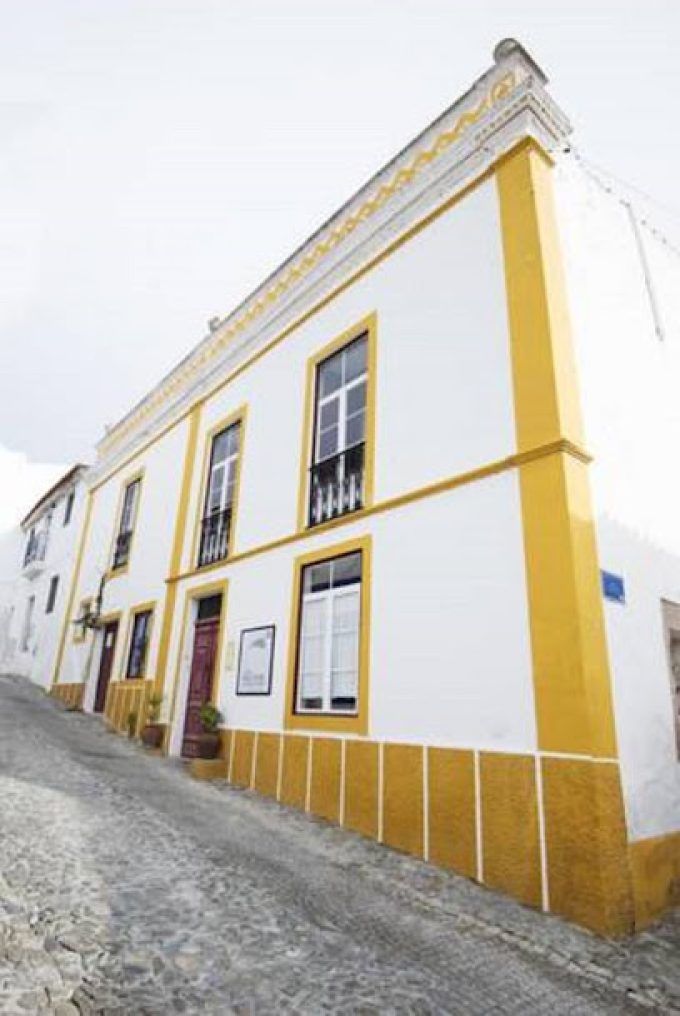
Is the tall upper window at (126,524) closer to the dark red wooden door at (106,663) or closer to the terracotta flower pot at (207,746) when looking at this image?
the dark red wooden door at (106,663)

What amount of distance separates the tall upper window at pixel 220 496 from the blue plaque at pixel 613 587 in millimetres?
5749

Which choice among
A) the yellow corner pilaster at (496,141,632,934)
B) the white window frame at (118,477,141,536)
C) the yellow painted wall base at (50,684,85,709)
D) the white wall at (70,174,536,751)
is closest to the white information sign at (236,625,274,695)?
the white wall at (70,174,536,751)

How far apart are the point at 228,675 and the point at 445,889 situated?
4.50m

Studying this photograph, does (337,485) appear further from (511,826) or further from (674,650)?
(511,826)

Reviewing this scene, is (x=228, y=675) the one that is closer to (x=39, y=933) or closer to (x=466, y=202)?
(x=39, y=933)

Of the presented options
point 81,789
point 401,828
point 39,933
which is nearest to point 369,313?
point 401,828

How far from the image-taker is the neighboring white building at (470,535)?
4.35 meters

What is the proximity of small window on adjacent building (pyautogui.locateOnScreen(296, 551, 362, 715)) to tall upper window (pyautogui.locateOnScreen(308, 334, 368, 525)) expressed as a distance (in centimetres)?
74

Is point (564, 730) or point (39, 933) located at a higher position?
point (564, 730)

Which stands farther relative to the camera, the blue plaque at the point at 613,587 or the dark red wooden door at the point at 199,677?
the dark red wooden door at the point at 199,677

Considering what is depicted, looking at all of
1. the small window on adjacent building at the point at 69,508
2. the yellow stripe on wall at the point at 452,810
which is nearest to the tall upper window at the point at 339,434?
the yellow stripe on wall at the point at 452,810

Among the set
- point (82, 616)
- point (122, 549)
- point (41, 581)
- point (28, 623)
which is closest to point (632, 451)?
point (122, 549)

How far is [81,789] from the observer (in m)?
5.88

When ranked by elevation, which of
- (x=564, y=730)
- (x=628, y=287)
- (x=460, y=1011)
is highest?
(x=628, y=287)
